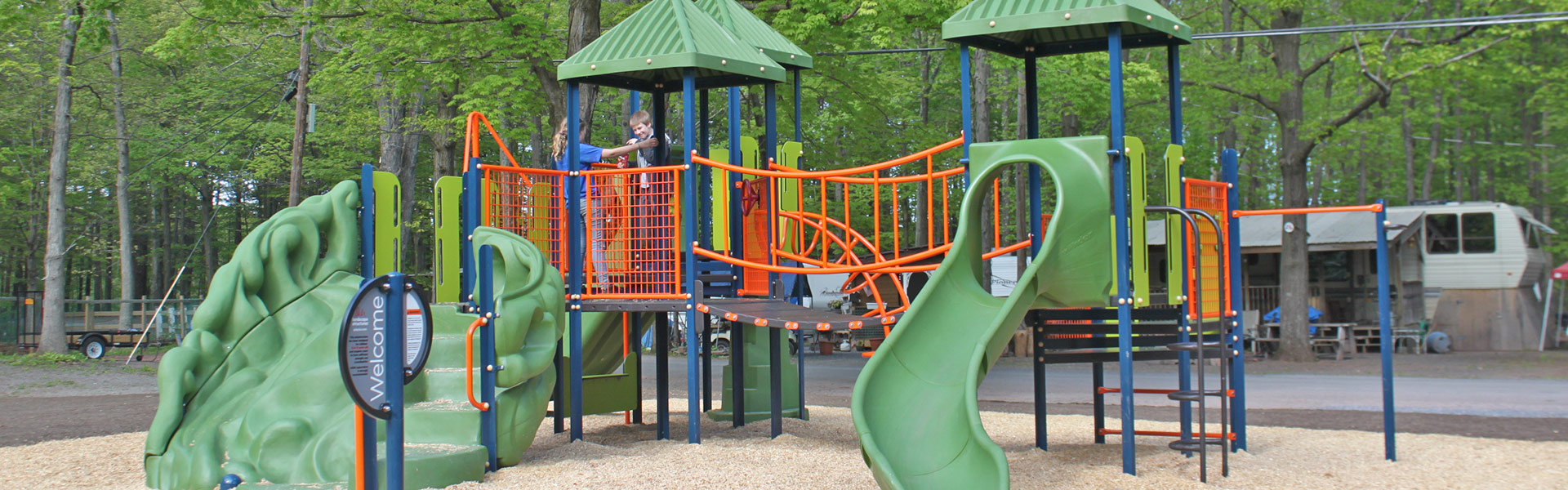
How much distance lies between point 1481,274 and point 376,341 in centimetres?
2407

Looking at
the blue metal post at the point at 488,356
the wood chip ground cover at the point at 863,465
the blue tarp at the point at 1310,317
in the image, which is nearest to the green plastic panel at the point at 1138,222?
the wood chip ground cover at the point at 863,465

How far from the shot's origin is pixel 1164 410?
12453mm

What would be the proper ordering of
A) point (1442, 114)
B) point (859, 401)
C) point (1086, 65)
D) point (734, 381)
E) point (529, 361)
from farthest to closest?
point (1442, 114)
point (1086, 65)
point (734, 381)
point (529, 361)
point (859, 401)

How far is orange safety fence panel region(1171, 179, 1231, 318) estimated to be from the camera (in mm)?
7379

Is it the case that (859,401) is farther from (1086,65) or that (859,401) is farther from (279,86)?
(279,86)

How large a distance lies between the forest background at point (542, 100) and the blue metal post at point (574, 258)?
4918 millimetres

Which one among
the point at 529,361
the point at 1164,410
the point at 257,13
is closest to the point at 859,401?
the point at 529,361

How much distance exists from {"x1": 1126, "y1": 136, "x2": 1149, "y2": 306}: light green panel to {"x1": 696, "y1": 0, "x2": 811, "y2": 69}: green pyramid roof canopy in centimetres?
395

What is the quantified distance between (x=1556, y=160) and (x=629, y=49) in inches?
1283

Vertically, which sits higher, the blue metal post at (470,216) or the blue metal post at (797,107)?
the blue metal post at (797,107)

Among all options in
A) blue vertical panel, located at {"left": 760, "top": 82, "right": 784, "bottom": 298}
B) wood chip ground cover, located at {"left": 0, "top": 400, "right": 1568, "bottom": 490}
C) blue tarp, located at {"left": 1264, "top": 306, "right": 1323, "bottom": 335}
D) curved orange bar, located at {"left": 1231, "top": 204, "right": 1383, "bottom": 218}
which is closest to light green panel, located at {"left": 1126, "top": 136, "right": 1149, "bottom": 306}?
wood chip ground cover, located at {"left": 0, "top": 400, "right": 1568, "bottom": 490}

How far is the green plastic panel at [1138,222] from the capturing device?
21.4ft

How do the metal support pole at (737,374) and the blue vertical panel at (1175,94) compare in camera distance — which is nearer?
the blue vertical panel at (1175,94)

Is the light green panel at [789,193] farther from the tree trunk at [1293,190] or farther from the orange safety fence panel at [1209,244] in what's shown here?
the tree trunk at [1293,190]
